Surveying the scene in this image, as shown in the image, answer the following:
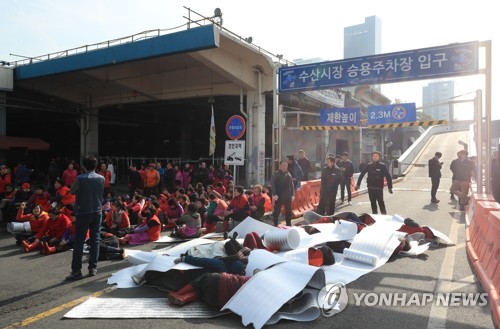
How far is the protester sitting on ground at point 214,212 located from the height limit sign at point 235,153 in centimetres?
125

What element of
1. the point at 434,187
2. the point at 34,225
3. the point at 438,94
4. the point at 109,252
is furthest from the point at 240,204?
the point at 438,94

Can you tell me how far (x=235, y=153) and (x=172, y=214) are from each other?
2.37 meters

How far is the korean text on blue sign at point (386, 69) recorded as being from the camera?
9.58m

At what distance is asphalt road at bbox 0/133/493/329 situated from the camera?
3902mm

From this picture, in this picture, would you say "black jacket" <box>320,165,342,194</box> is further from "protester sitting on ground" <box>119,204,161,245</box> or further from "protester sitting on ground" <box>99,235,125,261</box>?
"protester sitting on ground" <box>99,235,125,261</box>

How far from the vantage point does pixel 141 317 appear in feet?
13.3

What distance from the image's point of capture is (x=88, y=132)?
25500 mm

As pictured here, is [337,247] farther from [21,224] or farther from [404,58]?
[21,224]

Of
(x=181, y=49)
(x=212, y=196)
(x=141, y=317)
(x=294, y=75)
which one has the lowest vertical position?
(x=141, y=317)

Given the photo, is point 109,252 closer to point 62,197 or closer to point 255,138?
point 62,197

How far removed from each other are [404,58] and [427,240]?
18.0ft

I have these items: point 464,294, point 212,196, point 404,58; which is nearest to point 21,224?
point 212,196

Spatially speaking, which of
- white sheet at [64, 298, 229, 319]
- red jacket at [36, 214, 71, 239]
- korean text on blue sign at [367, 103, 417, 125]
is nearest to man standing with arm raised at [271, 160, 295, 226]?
red jacket at [36, 214, 71, 239]

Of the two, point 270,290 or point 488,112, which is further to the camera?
point 488,112
